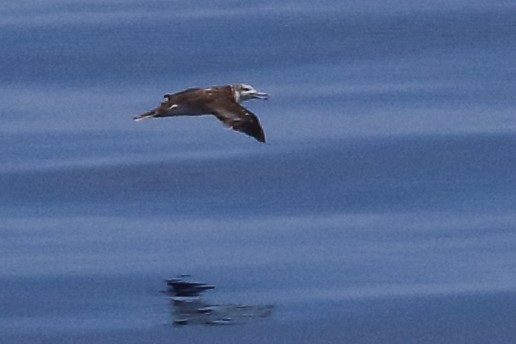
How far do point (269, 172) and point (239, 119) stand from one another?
101 cm

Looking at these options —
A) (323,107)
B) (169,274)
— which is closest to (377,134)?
(323,107)

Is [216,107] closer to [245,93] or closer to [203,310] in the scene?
[245,93]

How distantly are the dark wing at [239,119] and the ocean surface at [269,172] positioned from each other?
424 millimetres

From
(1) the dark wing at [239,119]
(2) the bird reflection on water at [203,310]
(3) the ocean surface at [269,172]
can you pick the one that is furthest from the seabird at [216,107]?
(2) the bird reflection on water at [203,310]

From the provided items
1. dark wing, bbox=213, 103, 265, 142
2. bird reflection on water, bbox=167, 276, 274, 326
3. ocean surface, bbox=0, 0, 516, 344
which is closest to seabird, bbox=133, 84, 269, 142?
dark wing, bbox=213, 103, 265, 142

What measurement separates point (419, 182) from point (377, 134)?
2.94 feet

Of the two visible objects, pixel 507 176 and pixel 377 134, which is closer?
pixel 507 176

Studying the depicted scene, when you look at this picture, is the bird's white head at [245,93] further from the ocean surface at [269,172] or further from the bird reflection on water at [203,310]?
the bird reflection on water at [203,310]

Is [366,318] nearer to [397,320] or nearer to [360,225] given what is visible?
[397,320]

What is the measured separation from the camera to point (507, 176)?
35.0 feet

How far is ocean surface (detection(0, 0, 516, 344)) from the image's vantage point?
9102mm

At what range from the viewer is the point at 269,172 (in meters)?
10.9

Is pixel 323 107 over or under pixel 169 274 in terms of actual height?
over

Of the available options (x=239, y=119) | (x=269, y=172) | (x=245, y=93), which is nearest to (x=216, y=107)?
(x=239, y=119)
